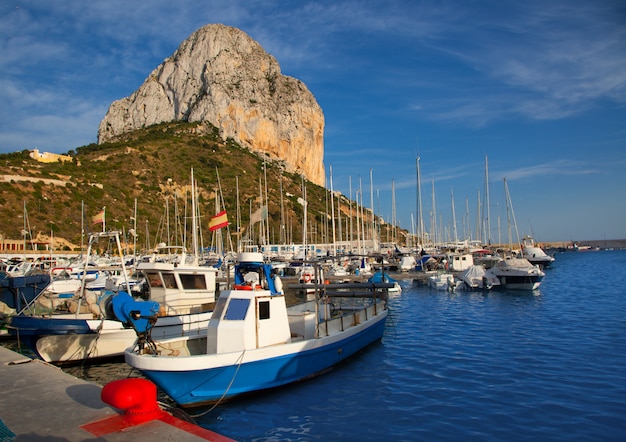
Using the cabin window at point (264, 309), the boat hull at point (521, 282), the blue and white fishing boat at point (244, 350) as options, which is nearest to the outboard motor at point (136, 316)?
the blue and white fishing boat at point (244, 350)

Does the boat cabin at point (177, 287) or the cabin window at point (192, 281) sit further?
the cabin window at point (192, 281)

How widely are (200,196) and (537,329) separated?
236 feet

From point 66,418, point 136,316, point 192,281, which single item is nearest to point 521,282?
point 192,281

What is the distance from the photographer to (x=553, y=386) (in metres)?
13.5

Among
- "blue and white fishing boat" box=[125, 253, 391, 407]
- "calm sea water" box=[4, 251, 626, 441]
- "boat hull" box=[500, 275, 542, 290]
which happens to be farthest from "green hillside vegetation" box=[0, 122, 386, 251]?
"blue and white fishing boat" box=[125, 253, 391, 407]

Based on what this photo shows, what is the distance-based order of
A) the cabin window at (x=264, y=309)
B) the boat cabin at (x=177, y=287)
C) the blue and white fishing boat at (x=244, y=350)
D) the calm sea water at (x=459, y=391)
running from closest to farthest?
the calm sea water at (x=459, y=391) → the blue and white fishing boat at (x=244, y=350) → the cabin window at (x=264, y=309) → the boat cabin at (x=177, y=287)

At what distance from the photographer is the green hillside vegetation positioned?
6481 cm

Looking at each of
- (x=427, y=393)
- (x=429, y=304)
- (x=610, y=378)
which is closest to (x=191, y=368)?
(x=427, y=393)

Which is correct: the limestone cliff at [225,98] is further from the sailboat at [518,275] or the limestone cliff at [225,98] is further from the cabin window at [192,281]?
the cabin window at [192,281]

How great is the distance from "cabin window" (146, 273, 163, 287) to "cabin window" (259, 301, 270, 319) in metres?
7.96

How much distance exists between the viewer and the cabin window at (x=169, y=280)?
19.4 metres

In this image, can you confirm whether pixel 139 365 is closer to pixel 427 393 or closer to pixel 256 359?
pixel 256 359

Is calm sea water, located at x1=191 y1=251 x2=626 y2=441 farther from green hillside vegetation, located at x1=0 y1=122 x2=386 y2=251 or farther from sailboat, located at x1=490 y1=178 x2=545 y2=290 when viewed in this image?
green hillside vegetation, located at x1=0 y1=122 x2=386 y2=251

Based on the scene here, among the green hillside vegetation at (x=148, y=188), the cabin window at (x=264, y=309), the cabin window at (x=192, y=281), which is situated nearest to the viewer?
the cabin window at (x=264, y=309)
